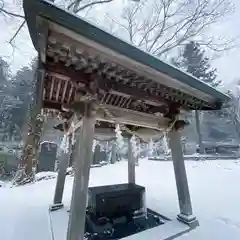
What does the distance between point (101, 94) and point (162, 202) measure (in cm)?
391

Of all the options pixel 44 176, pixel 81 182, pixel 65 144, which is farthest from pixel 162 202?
pixel 44 176

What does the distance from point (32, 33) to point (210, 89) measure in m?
2.52

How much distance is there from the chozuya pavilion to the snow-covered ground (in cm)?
49

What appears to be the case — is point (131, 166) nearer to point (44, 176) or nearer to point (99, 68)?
point (99, 68)

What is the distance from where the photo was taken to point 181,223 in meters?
3.57

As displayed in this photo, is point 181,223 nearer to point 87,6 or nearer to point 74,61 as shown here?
point 74,61

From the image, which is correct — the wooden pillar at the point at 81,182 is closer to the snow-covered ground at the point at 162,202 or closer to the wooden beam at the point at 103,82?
the wooden beam at the point at 103,82

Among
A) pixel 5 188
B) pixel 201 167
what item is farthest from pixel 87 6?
A: pixel 201 167

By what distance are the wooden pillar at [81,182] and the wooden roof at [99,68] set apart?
0.41m

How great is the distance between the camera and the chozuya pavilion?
168 centimetres

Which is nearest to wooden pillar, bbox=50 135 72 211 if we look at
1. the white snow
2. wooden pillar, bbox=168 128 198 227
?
wooden pillar, bbox=168 128 198 227

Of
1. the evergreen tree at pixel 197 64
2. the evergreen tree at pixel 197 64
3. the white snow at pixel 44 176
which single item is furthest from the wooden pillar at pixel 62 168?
the evergreen tree at pixel 197 64

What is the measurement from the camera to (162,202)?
5.20 metres

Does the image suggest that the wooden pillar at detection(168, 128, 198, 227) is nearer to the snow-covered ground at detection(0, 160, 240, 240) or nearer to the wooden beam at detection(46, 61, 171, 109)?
the snow-covered ground at detection(0, 160, 240, 240)
